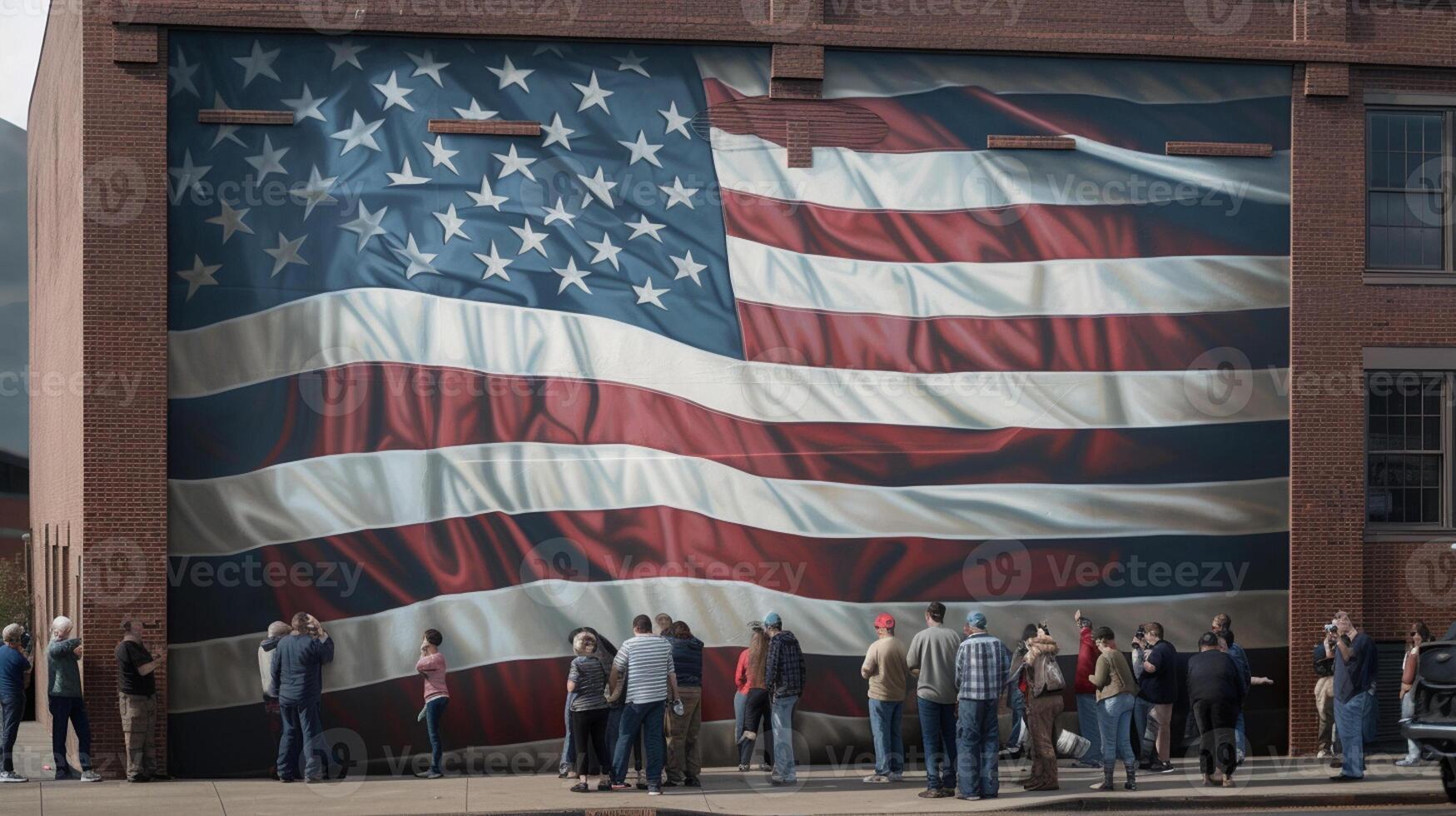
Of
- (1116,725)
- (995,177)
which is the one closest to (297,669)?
(1116,725)

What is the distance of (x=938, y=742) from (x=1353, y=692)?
16.5 ft

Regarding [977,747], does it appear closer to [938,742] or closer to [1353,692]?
[938,742]

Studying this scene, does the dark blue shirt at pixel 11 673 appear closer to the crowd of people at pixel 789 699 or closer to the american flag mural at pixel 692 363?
the crowd of people at pixel 789 699

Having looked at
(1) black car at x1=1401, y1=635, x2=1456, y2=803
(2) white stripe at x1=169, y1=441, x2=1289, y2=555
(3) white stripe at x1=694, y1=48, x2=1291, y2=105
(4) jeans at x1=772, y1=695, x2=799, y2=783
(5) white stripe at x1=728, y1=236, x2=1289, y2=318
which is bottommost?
(4) jeans at x1=772, y1=695, x2=799, y2=783

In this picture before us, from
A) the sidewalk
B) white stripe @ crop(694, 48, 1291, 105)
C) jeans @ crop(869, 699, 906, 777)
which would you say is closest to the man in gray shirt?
the sidewalk

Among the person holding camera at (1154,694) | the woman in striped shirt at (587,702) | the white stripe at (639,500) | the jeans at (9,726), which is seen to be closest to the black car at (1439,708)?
the person holding camera at (1154,694)

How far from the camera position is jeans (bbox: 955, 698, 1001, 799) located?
14812 millimetres

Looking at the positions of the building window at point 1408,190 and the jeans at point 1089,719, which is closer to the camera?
the jeans at point 1089,719

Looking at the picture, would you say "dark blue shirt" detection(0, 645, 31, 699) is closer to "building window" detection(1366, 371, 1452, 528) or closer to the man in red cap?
the man in red cap

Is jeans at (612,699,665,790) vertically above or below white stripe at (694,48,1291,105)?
below

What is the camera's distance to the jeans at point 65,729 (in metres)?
16.2

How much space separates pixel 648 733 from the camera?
50.8 ft

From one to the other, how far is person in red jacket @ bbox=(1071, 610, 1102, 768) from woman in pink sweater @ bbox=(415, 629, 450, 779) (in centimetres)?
762

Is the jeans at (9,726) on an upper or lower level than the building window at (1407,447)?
lower
